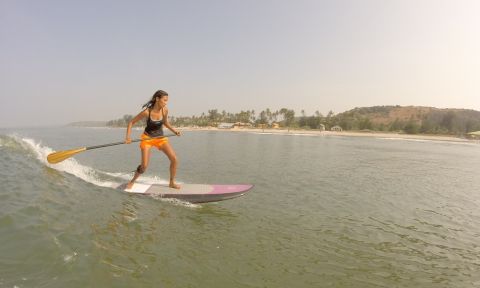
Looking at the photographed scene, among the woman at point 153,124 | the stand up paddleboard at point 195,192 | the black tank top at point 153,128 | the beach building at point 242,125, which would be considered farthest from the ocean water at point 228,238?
the beach building at point 242,125

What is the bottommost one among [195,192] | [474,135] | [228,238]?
[228,238]

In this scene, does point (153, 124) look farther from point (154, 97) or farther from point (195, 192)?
point (195, 192)

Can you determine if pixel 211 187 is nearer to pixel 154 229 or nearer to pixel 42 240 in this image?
pixel 154 229

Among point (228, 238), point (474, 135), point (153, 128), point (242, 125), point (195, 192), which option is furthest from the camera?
point (242, 125)

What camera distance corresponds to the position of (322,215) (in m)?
9.05

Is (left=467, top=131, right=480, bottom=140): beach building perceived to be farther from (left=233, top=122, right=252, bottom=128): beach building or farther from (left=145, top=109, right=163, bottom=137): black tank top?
(left=233, top=122, right=252, bottom=128): beach building

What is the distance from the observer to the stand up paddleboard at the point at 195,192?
9.30 meters

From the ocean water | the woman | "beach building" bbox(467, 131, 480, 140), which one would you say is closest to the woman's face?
the woman

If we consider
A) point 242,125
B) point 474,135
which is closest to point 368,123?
point 474,135

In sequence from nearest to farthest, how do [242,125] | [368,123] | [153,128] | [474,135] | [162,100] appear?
[162,100], [153,128], [474,135], [368,123], [242,125]

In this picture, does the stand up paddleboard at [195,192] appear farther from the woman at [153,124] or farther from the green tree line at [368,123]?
the green tree line at [368,123]

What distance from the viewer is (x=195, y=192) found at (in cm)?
945

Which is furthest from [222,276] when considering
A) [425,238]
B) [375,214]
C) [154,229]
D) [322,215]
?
[375,214]

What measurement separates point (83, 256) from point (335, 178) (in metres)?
13.3
